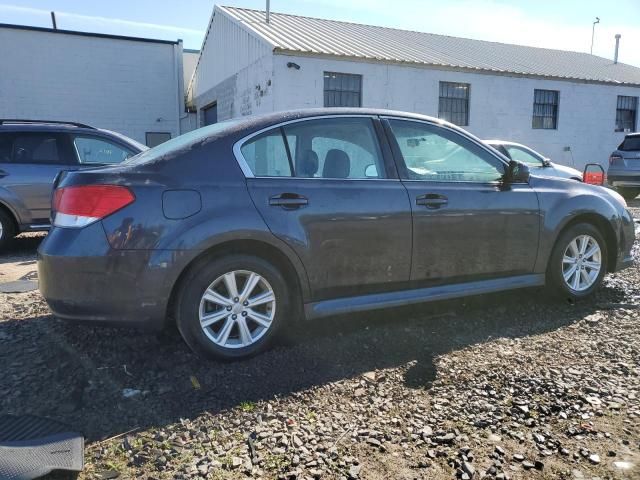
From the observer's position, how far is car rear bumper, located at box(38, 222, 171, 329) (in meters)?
3.05

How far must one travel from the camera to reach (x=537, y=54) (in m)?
23.1

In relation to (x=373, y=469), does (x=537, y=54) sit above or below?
above

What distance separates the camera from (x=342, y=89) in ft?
52.3

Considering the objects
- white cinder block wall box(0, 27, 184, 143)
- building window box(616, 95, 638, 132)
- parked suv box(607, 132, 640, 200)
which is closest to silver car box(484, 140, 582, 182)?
parked suv box(607, 132, 640, 200)

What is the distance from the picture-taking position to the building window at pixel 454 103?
57.8 feet

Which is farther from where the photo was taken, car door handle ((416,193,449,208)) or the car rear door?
the car rear door

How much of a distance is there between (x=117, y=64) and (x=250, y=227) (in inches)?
820

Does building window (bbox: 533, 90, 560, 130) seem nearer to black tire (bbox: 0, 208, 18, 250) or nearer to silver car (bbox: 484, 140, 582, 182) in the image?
silver car (bbox: 484, 140, 582, 182)

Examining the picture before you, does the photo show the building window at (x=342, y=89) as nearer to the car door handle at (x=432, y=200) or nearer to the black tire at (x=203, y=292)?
the car door handle at (x=432, y=200)

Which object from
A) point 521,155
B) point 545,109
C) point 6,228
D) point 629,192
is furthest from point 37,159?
point 545,109

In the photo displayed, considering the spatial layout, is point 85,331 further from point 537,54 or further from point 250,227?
point 537,54

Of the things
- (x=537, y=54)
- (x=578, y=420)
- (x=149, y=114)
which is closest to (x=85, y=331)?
(x=578, y=420)

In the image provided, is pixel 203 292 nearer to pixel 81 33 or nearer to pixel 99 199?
pixel 99 199

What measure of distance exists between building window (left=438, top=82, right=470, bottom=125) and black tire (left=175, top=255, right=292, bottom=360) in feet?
50.2
